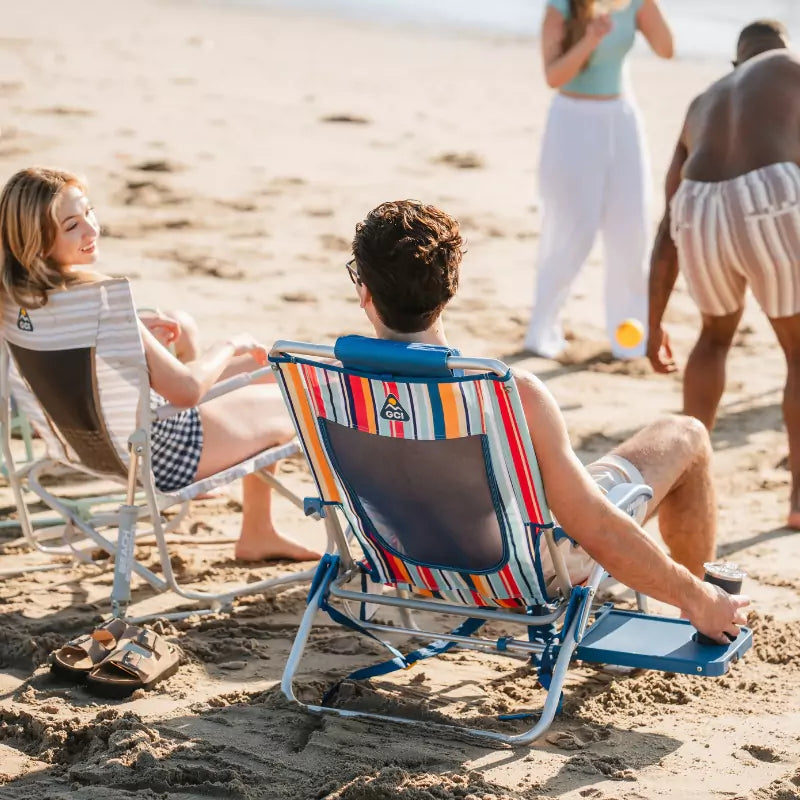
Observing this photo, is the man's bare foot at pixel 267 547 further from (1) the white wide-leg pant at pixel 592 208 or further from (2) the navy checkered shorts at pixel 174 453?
(1) the white wide-leg pant at pixel 592 208

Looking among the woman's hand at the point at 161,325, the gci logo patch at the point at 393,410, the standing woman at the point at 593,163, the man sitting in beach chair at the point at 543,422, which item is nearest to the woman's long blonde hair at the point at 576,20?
the standing woman at the point at 593,163

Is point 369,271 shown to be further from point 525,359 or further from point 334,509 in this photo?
point 525,359

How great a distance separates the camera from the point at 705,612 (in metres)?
Answer: 3.25

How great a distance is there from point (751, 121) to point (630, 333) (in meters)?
1.95

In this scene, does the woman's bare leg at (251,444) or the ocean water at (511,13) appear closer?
the woman's bare leg at (251,444)

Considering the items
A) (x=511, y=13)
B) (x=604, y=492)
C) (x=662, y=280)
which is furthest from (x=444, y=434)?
(x=511, y=13)

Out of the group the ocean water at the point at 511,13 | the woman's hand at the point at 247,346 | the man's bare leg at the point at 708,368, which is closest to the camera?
the woman's hand at the point at 247,346

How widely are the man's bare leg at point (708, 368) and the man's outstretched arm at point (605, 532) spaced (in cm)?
188

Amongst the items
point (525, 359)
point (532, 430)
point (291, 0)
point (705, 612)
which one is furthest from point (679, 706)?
point (291, 0)

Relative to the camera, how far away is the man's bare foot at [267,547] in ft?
14.6

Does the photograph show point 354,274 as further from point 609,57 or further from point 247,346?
point 609,57

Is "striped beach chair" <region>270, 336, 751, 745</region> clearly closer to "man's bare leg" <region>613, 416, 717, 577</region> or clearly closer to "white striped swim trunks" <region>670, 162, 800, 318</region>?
"man's bare leg" <region>613, 416, 717, 577</region>

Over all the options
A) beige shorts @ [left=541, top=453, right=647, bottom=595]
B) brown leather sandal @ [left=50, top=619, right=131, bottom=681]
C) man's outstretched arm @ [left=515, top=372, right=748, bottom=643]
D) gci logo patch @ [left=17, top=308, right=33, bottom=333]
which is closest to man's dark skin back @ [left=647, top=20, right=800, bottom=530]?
beige shorts @ [left=541, top=453, right=647, bottom=595]

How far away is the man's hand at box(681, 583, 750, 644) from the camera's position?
128 inches
